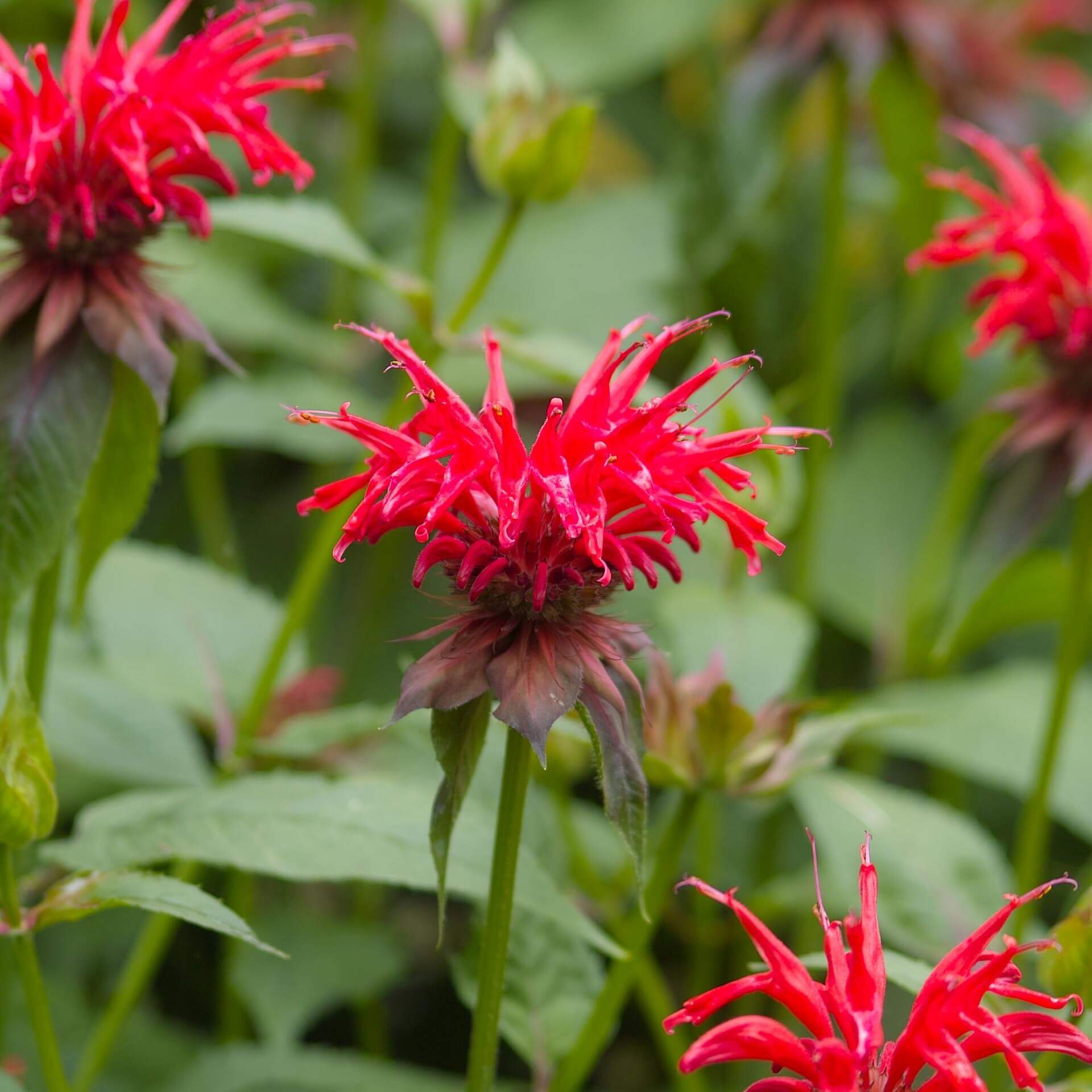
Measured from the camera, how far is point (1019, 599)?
1112 millimetres

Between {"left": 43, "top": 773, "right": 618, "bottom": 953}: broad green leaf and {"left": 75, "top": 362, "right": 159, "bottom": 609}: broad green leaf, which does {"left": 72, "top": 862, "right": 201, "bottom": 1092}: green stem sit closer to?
{"left": 43, "top": 773, "right": 618, "bottom": 953}: broad green leaf

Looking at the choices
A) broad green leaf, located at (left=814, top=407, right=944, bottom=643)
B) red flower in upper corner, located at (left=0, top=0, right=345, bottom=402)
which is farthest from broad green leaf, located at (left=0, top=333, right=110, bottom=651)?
broad green leaf, located at (left=814, top=407, right=944, bottom=643)

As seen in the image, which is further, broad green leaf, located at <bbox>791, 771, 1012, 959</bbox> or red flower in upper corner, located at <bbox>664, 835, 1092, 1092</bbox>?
broad green leaf, located at <bbox>791, 771, 1012, 959</bbox>

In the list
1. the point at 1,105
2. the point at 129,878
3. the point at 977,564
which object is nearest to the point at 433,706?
the point at 129,878

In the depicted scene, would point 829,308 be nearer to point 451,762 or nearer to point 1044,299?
point 1044,299

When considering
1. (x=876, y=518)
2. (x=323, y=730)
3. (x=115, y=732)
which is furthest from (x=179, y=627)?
(x=876, y=518)

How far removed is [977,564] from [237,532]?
32.0 inches

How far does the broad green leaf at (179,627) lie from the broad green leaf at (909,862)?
0.40 meters

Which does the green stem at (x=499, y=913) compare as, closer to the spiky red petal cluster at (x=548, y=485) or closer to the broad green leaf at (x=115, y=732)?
the spiky red petal cluster at (x=548, y=485)

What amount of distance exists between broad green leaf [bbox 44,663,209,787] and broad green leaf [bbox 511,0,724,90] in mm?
839

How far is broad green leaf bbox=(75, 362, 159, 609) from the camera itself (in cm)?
72

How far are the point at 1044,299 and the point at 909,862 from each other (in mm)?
380

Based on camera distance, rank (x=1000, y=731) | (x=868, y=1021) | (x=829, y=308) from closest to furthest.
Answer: (x=868, y=1021) → (x=1000, y=731) → (x=829, y=308)

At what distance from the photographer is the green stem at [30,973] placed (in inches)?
23.8
